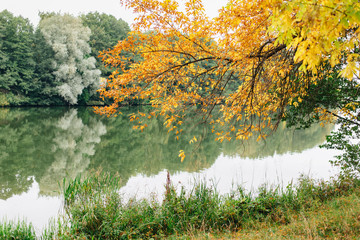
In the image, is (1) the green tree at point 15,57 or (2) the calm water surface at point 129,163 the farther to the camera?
(1) the green tree at point 15,57

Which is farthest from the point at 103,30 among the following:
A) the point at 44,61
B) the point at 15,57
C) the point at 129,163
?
the point at 129,163

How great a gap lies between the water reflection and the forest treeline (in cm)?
1471

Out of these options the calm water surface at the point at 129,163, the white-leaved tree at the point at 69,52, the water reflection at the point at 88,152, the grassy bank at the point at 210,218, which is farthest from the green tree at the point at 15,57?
the grassy bank at the point at 210,218

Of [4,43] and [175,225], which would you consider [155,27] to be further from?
[4,43]

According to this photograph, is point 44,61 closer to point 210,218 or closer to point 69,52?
point 69,52

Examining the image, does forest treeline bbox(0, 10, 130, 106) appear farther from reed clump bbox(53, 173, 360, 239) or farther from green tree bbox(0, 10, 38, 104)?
reed clump bbox(53, 173, 360, 239)

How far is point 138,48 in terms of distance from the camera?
21.6 ft

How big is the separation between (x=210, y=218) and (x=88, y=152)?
11.2 meters

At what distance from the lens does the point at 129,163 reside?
45.1 ft

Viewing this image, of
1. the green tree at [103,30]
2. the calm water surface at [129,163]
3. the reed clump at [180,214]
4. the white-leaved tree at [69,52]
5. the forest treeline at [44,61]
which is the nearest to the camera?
the reed clump at [180,214]

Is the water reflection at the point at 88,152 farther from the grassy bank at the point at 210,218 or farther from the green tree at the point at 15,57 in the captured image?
the green tree at the point at 15,57

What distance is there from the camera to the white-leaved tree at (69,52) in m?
37.0

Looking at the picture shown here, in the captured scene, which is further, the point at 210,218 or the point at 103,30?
the point at 103,30

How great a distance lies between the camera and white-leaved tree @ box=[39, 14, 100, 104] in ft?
121
